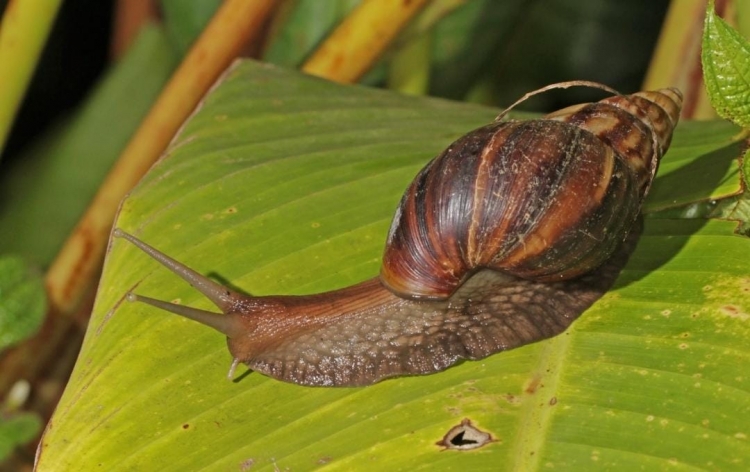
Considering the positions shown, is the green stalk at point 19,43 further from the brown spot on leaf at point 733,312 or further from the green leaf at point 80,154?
the brown spot on leaf at point 733,312

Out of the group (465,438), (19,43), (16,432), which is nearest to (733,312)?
(465,438)

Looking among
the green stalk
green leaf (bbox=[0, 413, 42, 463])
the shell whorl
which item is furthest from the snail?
the green stalk

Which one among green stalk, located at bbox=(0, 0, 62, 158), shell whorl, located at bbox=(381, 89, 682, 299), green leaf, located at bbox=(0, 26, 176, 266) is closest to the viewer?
shell whorl, located at bbox=(381, 89, 682, 299)

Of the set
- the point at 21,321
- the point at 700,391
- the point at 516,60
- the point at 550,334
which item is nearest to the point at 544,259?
the point at 550,334

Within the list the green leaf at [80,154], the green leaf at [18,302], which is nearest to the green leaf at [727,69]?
the green leaf at [18,302]

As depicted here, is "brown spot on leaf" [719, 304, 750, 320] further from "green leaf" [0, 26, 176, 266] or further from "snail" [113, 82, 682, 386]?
"green leaf" [0, 26, 176, 266]

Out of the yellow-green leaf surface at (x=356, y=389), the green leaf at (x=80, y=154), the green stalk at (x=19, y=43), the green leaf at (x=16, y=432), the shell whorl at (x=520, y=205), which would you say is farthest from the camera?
the green leaf at (x=80, y=154)

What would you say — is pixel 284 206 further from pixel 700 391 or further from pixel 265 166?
pixel 700 391
